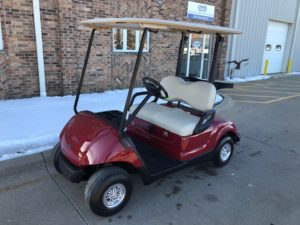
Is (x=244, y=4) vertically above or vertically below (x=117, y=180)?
above

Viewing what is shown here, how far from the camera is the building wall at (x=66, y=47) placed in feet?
19.0

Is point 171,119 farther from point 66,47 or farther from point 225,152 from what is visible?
point 66,47

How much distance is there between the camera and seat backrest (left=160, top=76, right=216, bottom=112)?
3.30 meters

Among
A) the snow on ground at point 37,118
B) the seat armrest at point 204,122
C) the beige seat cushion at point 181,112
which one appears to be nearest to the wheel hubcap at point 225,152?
the seat armrest at point 204,122

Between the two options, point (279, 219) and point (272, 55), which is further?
point (272, 55)

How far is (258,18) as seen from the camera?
12.2 m

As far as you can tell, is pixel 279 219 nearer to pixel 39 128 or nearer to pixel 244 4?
pixel 39 128

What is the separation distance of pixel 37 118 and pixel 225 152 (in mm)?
3485

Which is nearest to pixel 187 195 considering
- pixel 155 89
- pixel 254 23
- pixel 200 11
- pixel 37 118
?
pixel 155 89

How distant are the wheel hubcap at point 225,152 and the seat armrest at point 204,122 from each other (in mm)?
524

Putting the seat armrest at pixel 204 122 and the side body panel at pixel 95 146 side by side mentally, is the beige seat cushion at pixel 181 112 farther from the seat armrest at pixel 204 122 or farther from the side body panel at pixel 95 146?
the side body panel at pixel 95 146

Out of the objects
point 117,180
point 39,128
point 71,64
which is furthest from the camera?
point 71,64

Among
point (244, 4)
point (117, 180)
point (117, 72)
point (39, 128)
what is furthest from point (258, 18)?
point (117, 180)

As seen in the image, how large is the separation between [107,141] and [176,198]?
1040 mm
